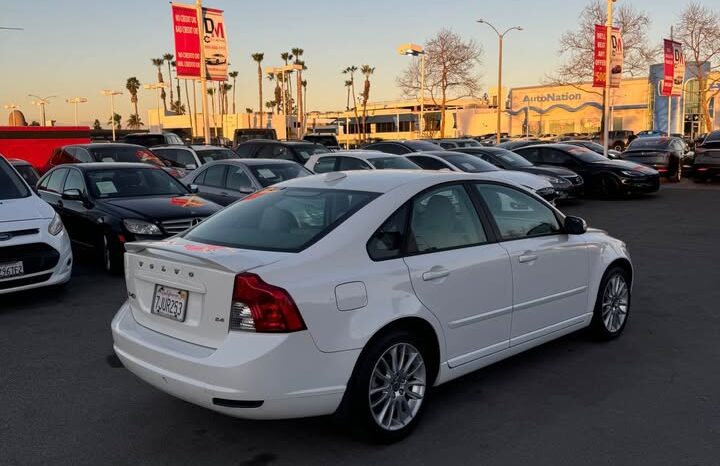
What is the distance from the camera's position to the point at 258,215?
4.45 metres

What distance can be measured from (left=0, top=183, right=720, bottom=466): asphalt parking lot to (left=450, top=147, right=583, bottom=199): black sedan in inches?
390

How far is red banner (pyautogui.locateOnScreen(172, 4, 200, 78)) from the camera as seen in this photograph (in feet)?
75.3

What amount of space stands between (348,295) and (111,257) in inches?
240

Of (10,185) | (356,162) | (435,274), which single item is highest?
(356,162)

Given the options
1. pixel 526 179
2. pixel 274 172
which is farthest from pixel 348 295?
pixel 526 179

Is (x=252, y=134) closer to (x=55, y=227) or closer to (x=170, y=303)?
(x=55, y=227)

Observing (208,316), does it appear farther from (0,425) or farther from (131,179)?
(131,179)

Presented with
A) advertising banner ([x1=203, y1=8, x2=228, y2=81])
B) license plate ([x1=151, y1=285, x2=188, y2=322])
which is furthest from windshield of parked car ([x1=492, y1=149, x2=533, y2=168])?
license plate ([x1=151, y1=285, x2=188, y2=322])

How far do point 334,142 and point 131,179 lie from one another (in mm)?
20085

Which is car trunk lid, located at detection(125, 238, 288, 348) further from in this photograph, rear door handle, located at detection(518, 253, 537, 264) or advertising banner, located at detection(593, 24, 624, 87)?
advertising banner, located at detection(593, 24, 624, 87)

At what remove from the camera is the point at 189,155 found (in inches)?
724

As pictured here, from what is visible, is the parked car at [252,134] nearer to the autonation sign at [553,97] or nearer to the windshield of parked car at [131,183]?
the windshield of parked car at [131,183]

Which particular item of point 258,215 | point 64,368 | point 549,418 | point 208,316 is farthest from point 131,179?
point 549,418

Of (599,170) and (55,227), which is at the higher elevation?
(599,170)
